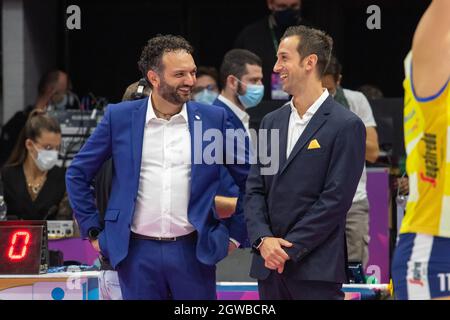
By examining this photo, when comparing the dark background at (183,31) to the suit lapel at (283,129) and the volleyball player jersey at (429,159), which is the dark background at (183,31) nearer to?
the suit lapel at (283,129)

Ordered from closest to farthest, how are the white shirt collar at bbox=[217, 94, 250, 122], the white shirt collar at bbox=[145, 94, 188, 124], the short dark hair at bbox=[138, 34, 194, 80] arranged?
the white shirt collar at bbox=[145, 94, 188, 124], the short dark hair at bbox=[138, 34, 194, 80], the white shirt collar at bbox=[217, 94, 250, 122]

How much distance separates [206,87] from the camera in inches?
352

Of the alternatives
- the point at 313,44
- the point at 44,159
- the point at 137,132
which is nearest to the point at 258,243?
the point at 137,132

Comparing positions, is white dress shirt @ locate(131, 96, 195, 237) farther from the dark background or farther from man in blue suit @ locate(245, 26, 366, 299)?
the dark background

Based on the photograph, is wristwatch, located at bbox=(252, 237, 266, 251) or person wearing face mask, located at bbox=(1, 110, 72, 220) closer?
wristwatch, located at bbox=(252, 237, 266, 251)

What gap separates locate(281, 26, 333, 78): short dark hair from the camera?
5297mm

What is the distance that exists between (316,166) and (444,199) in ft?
3.73

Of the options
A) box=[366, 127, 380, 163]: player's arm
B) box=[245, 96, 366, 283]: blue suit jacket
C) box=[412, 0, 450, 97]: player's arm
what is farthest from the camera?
box=[366, 127, 380, 163]: player's arm

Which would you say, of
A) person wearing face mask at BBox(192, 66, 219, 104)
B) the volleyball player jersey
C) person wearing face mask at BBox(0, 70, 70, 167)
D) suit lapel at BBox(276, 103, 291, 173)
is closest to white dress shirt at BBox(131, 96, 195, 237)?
suit lapel at BBox(276, 103, 291, 173)

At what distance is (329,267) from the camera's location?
5.00 metres

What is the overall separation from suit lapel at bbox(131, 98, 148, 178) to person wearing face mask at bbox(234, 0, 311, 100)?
3.31 metres

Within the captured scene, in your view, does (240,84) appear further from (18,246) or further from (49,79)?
(49,79)
